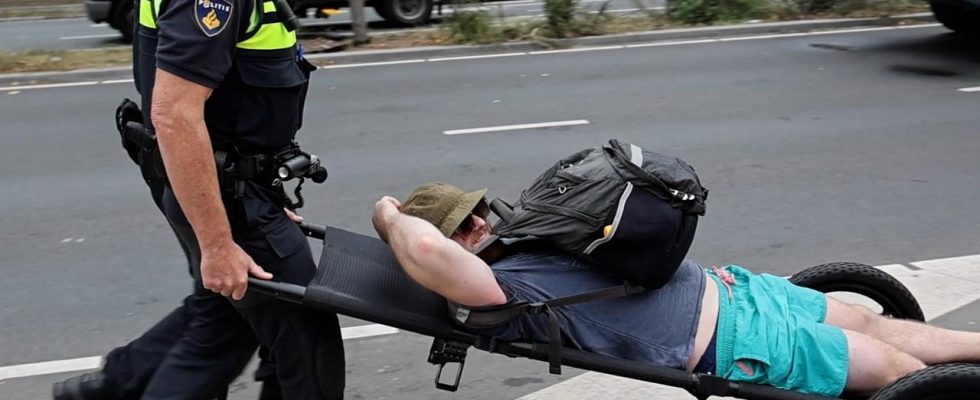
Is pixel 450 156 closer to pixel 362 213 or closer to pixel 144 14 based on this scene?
pixel 362 213

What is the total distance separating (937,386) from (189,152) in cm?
197

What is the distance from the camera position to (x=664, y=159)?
2.88m

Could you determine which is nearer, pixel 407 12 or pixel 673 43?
pixel 673 43

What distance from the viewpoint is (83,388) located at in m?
3.26

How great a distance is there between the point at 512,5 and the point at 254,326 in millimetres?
15632

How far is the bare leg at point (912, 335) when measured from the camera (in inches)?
118

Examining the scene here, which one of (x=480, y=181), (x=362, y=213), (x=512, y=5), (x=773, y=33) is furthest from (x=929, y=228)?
(x=512, y=5)

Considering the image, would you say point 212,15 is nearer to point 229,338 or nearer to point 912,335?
point 229,338

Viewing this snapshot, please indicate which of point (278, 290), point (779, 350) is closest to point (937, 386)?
point (779, 350)

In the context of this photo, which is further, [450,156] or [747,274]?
[450,156]

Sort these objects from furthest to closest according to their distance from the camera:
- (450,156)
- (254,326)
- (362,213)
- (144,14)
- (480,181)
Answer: (450,156) < (480,181) < (362,213) < (254,326) < (144,14)

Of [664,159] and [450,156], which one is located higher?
[664,159]

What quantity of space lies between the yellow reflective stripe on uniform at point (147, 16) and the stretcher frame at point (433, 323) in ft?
2.28

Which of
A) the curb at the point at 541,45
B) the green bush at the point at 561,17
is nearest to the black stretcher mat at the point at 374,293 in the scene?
the curb at the point at 541,45
